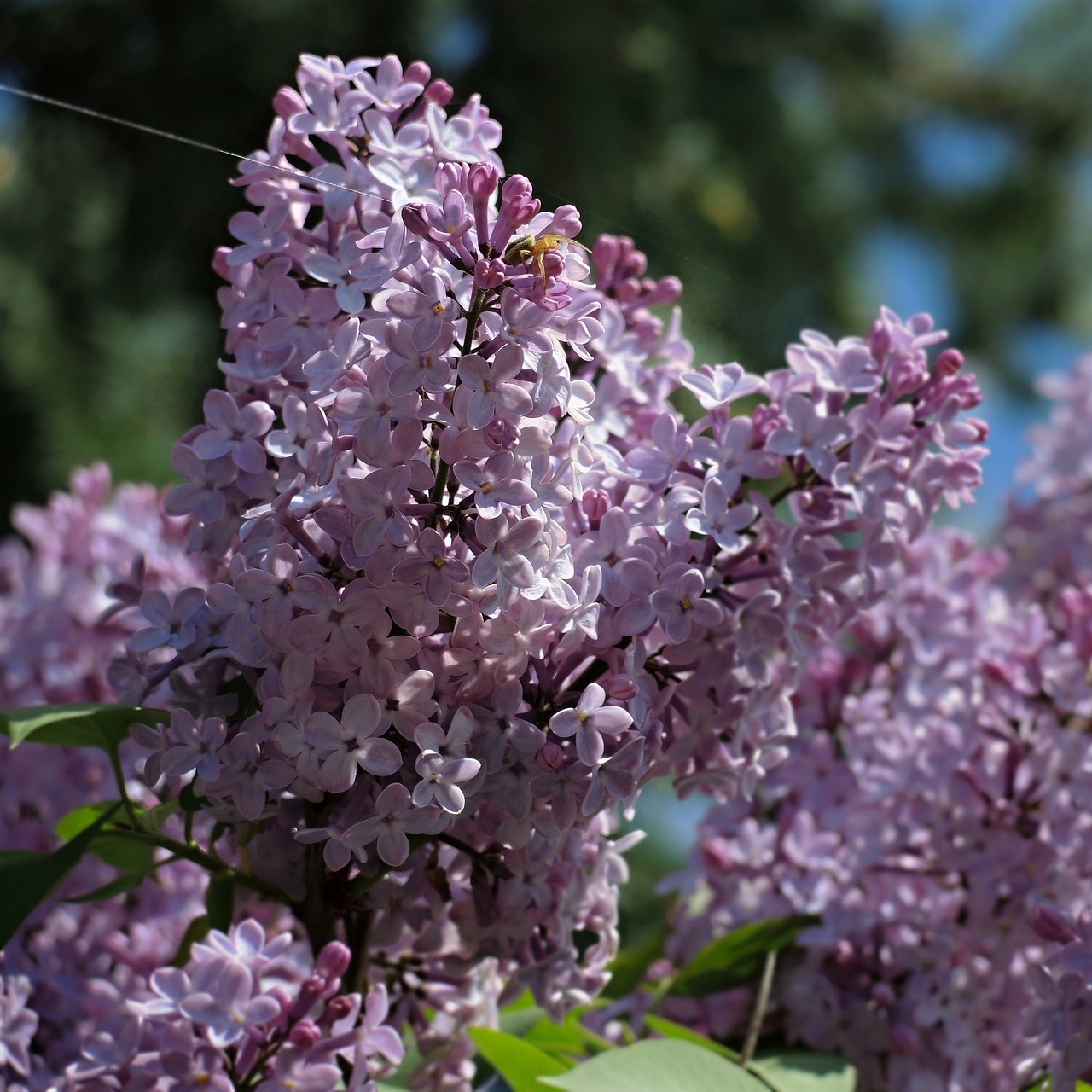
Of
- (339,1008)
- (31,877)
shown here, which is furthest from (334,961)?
(31,877)

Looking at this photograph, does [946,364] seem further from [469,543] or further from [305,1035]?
[305,1035]

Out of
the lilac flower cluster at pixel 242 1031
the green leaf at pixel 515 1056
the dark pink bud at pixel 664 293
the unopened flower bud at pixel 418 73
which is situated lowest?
the lilac flower cluster at pixel 242 1031

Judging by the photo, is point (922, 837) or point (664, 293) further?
point (922, 837)

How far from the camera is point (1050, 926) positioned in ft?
1.66

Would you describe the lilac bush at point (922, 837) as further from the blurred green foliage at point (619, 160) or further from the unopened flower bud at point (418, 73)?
the unopened flower bud at point (418, 73)

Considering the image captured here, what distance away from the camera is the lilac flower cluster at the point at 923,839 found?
61 cm

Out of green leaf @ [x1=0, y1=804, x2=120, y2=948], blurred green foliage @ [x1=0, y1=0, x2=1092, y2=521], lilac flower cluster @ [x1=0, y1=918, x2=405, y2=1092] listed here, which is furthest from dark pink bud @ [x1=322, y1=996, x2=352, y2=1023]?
blurred green foliage @ [x1=0, y1=0, x2=1092, y2=521]

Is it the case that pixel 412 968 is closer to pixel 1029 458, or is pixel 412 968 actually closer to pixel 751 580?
pixel 751 580

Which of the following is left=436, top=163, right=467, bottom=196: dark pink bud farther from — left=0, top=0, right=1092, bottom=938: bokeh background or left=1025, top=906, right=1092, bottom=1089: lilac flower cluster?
left=1025, top=906, right=1092, bottom=1089: lilac flower cluster

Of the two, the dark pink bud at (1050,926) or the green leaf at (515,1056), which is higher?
the dark pink bud at (1050,926)

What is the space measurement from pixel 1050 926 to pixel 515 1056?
21 cm

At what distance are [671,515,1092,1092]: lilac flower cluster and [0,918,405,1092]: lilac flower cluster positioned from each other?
256 millimetres

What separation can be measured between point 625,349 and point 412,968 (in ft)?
0.87

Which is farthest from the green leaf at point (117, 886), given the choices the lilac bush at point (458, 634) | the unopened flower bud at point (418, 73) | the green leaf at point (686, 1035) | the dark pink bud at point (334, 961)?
the unopened flower bud at point (418, 73)
